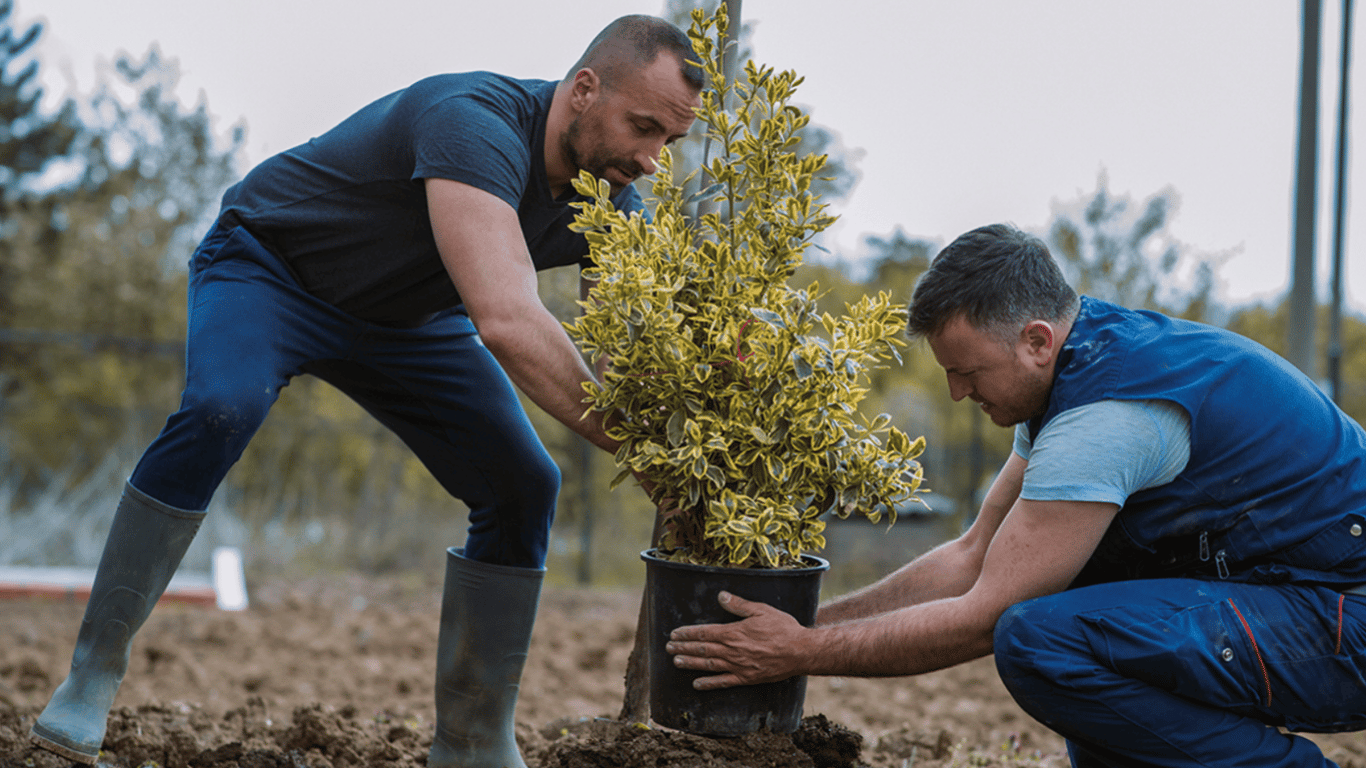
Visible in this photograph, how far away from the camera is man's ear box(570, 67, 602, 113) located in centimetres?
251

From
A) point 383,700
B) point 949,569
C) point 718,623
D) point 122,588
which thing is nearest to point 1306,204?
point 949,569

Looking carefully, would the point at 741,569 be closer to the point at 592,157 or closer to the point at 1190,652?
the point at 1190,652

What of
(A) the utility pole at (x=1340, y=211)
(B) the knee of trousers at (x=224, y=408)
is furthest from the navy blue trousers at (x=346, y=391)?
(A) the utility pole at (x=1340, y=211)

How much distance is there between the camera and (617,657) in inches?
216

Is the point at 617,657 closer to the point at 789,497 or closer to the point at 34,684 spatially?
the point at 34,684

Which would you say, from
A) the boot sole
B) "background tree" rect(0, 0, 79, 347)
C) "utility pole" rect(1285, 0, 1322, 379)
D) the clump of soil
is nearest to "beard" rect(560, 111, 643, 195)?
the clump of soil

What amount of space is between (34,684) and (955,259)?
414 centimetres

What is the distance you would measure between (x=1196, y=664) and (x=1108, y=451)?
0.47m

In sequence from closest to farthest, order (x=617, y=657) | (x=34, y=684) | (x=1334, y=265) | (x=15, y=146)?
(x=34, y=684), (x=617, y=657), (x=1334, y=265), (x=15, y=146)

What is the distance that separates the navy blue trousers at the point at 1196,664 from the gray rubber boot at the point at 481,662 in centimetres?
128

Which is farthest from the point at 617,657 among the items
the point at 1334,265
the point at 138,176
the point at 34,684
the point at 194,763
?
the point at 138,176

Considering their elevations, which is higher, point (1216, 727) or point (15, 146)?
point (15, 146)

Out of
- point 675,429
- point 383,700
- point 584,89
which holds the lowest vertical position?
point 383,700

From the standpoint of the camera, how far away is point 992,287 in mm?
2227
